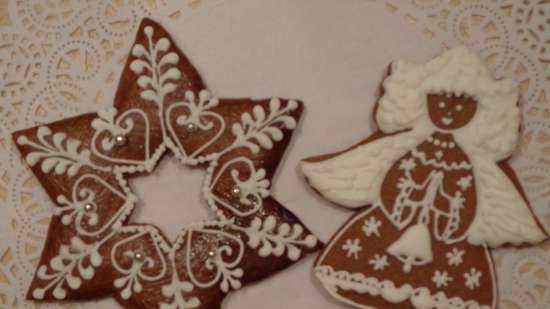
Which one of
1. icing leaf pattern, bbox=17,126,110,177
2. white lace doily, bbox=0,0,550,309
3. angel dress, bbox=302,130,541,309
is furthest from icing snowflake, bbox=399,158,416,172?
icing leaf pattern, bbox=17,126,110,177

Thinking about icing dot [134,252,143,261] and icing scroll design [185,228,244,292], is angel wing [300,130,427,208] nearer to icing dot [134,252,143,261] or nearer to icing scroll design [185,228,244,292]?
icing scroll design [185,228,244,292]

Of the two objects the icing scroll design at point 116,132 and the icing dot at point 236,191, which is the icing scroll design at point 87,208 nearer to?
the icing scroll design at point 116,132

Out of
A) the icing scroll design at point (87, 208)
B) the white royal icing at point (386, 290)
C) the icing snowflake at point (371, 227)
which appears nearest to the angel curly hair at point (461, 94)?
the icing snowflake at point (371, 227)

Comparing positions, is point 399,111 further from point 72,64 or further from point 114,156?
point 72,64

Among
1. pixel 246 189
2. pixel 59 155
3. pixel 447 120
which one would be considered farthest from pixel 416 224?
pixel 59 155

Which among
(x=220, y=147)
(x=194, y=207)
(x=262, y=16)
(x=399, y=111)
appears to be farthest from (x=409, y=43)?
(x=194, y=207)
